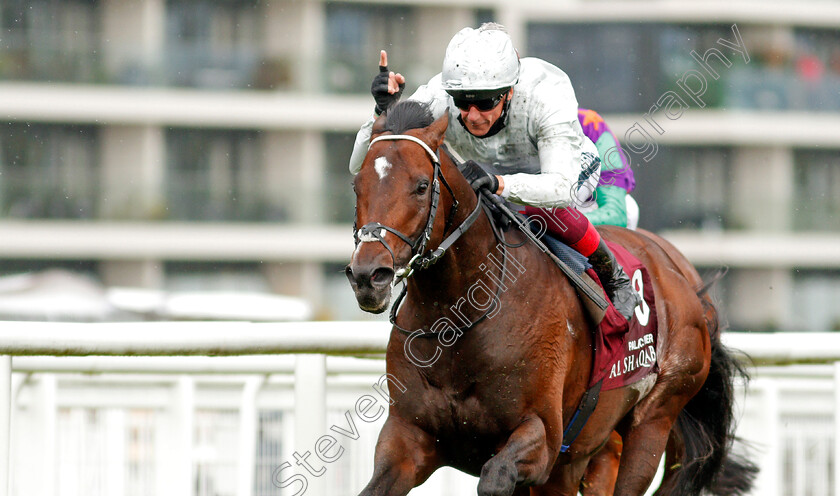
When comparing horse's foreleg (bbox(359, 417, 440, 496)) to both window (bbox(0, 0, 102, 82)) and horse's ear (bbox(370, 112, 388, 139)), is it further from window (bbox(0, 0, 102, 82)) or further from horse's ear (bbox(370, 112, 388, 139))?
window (bbox(0, 0, 102, 82))

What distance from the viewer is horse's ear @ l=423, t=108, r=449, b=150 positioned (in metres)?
3.48

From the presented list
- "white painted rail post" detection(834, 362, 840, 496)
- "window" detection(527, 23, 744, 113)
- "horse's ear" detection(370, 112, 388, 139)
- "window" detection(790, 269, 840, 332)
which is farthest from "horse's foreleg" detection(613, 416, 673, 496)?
"window" detection(790, 269, 840, 332)

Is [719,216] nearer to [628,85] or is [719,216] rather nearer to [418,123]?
[628,85]

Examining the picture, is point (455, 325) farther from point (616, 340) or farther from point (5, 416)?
point (5, 416)

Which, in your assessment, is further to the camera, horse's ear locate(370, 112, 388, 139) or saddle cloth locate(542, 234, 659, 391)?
saddle cloth locate(542, 234, 659, 391)

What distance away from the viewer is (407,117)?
350 cm

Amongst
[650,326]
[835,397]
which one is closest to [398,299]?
[650,326]

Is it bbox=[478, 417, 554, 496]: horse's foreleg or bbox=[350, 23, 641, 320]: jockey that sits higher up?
bbox=[350, 23, 641, 320]: jockey

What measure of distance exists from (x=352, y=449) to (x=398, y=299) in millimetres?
1842

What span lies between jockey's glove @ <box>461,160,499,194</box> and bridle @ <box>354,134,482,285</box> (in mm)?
58

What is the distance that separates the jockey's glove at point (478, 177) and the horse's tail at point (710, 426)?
1821mm

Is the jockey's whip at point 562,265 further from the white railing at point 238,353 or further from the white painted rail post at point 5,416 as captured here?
the white painted rail post at point 5,416

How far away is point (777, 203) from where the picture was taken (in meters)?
27.7

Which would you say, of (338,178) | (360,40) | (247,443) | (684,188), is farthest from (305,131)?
(247,443)
